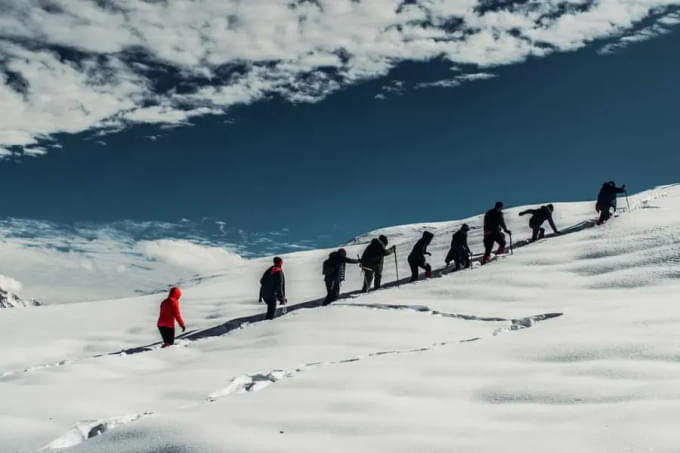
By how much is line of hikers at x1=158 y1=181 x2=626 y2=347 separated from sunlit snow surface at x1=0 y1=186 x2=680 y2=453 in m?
1.19

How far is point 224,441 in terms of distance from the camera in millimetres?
5871

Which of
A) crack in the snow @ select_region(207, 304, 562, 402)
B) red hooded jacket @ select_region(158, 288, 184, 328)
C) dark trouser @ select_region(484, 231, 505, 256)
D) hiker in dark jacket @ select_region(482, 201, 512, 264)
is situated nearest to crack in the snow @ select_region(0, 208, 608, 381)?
red hooded jacket @ select_region(158, 288, 184, 328)

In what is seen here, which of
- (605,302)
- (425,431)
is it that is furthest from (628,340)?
(605,302)

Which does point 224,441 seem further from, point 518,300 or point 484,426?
point 518,300

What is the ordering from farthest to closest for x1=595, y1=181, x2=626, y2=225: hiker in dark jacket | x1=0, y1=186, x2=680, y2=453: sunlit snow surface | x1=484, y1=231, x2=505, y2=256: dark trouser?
x1=595, y1=181, x2=626, y2=225: hiker in dark jacket < x1=484, y1=231, x2=505, y2=256: dark trouser < x1=0, y1=186, x2=680, y2=453: sunlit snow surface

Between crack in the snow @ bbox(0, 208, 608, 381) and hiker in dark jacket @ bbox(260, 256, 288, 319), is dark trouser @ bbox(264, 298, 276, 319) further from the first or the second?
crack in the snow @ bbox(0, 208, 608, 381)

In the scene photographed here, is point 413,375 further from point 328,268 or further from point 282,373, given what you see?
point 328,268

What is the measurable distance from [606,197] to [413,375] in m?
16.8

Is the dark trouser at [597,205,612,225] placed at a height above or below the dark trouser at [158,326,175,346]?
above

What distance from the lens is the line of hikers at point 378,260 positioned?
17.1 meters

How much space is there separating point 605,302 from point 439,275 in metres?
8.00

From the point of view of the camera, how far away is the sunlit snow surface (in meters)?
5.88

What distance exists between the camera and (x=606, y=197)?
2277 centimetres

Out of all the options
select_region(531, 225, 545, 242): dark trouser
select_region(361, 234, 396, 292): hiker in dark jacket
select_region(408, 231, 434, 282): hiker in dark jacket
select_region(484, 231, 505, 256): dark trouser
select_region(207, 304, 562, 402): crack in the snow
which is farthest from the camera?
select_region(531, 225, 545, 242): dark trouser
